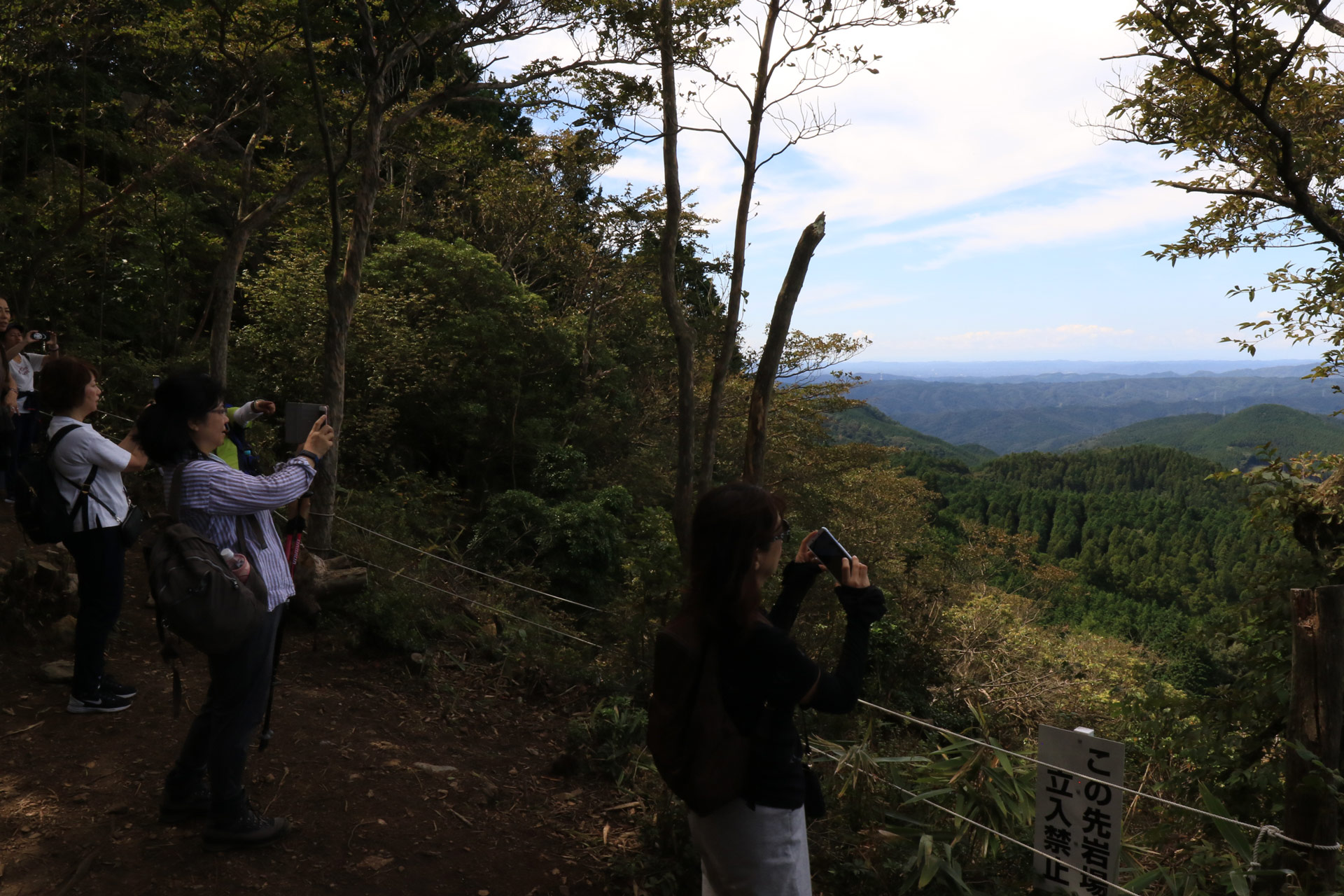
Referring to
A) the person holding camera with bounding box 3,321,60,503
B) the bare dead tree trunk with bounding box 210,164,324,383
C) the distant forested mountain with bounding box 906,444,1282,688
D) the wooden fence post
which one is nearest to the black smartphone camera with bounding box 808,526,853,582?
the wooden fence post

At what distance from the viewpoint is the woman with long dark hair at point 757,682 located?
1899 millimetres

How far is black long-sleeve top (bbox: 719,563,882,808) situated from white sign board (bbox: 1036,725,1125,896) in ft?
4.16

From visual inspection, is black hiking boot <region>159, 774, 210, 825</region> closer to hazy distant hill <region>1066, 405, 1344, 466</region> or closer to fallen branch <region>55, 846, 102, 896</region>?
fallen branch <region>55, 846, 102, 896</region>

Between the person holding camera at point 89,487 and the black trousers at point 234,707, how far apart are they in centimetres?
114

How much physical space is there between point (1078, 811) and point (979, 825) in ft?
1.22

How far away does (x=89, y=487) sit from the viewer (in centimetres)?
358

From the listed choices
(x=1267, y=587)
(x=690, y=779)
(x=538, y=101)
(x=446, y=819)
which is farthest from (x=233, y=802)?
(x=538, y=101)

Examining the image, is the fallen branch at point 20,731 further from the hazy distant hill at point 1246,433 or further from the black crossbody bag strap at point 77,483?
the hazy distant hill at point 1246,433

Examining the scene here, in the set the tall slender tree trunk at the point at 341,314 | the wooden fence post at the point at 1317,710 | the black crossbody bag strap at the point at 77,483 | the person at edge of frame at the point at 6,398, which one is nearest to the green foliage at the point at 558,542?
the tall slender tree trunk at the point at 341,314

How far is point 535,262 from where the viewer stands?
18141 millimetres

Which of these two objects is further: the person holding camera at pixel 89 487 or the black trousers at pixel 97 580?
the black trousers at pixel 97 580

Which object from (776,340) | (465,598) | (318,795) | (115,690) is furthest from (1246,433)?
(115,690)

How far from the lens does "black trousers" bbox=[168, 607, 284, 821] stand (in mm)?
2764

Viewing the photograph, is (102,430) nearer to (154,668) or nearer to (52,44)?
(154,668)
